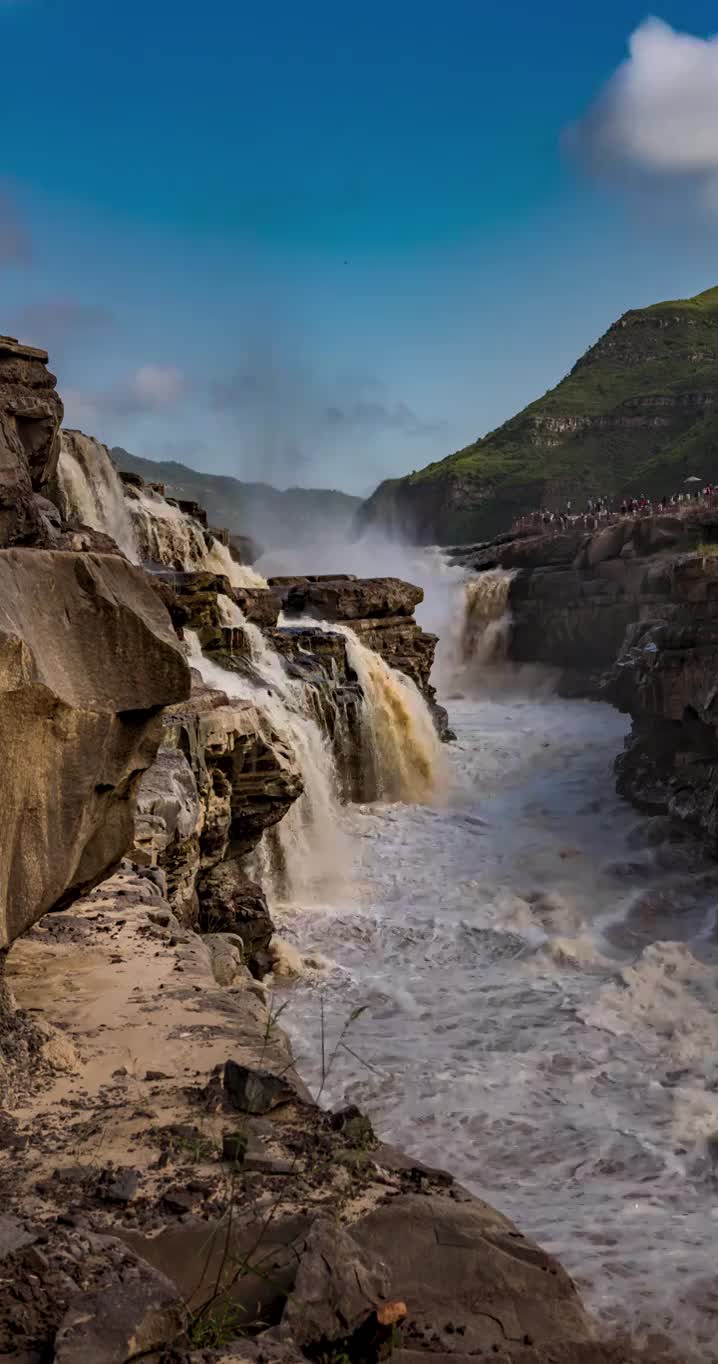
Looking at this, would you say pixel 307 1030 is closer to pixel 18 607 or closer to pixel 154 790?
pixel 154 790

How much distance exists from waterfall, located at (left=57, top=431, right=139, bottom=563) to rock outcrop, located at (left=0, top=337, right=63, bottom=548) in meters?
8.18

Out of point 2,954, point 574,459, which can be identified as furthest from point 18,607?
point 574,459

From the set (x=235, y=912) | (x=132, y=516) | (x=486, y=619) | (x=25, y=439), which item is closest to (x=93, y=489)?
(x=132, y=516)

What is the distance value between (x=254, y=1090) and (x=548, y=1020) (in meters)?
7.57

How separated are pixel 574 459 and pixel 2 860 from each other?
83.5 metres

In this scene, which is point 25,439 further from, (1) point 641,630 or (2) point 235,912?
(1) point 641,630

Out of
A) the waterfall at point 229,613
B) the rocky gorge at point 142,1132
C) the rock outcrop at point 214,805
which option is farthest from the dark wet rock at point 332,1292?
the waterfall at point 229,613

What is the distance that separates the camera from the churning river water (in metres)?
7.84

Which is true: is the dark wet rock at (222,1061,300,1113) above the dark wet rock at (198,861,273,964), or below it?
above

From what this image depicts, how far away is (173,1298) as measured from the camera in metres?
3.44

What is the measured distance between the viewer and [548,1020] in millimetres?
11812

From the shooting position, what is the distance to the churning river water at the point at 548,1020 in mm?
7836

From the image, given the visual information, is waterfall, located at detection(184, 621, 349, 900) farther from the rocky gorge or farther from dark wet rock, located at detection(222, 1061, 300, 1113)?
dark wet rock, located at detection(222, 1061, 300, 1113)

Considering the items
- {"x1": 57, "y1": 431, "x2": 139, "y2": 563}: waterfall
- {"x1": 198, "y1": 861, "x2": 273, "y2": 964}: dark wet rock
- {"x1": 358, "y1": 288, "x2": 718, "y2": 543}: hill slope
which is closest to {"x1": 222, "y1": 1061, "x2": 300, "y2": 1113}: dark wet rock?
{"x1": 198, "y1": 861, "x2": 273, "y2": 964}: dark wet rock
